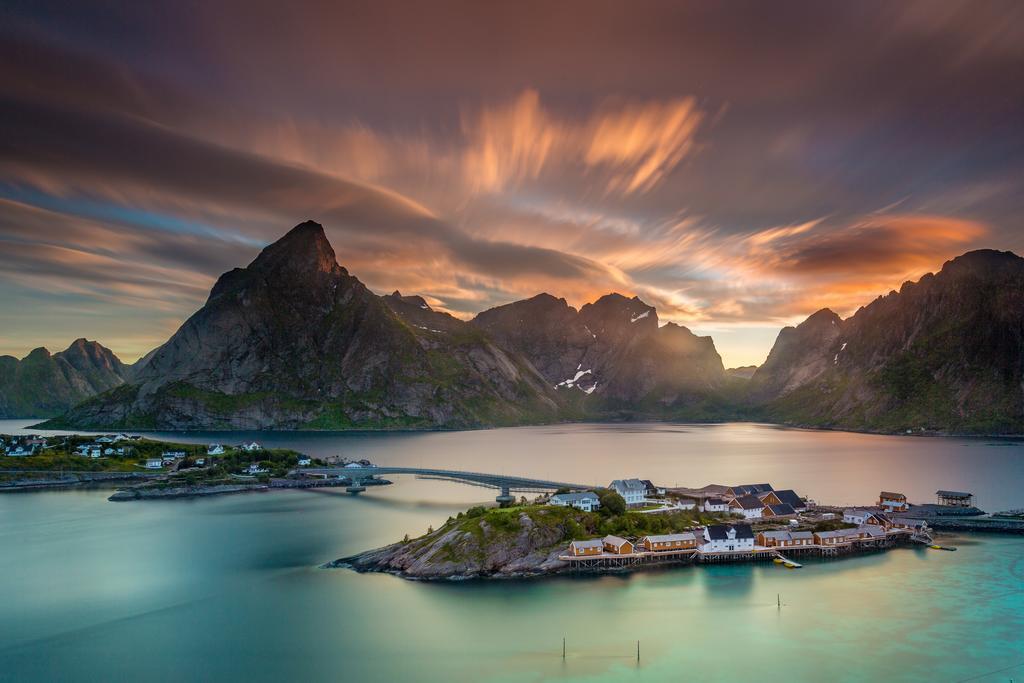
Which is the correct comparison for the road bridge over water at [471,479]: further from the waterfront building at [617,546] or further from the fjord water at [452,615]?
the waterfront building at [617,546]

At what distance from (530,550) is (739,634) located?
26751 millimetres

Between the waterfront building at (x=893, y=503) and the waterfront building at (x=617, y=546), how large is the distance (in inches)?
1918

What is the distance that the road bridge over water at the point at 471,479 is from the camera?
117 m

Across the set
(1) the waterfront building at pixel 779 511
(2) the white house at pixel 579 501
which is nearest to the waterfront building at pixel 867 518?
(1) the waterfront building at pixel 779 511

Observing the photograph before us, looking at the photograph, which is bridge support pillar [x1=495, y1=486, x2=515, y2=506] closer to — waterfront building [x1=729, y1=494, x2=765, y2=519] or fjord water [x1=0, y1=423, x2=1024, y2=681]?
fjord water [x1=0, y1=423, x2=1024, y2=681]

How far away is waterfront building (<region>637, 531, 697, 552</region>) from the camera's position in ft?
259

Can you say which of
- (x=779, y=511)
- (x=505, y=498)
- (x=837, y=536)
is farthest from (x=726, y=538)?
→ (x=505, y=498)

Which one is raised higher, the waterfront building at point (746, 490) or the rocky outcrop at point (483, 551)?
the waterfront building at point (746, 490)

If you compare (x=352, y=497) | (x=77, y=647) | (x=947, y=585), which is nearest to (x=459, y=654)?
(x=77, y=647)

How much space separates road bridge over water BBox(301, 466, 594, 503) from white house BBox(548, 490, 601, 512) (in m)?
17.3

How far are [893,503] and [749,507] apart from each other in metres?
24.6

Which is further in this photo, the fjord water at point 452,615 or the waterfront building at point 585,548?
the waterfront building at point 585,548

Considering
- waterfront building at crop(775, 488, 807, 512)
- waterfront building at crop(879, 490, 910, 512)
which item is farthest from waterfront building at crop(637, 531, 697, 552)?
waterfront building at crop(879, 490, 910, 512)

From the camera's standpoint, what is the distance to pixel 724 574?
73500 mm
